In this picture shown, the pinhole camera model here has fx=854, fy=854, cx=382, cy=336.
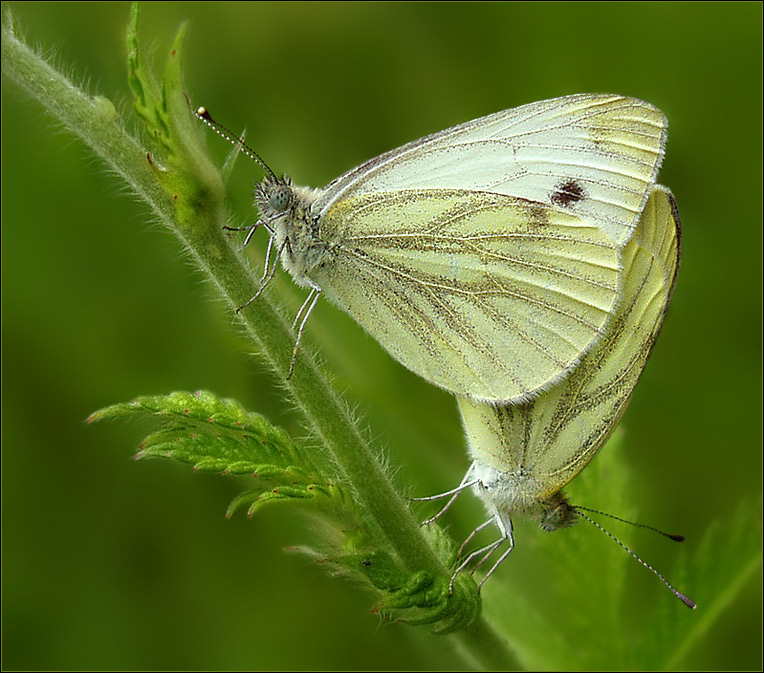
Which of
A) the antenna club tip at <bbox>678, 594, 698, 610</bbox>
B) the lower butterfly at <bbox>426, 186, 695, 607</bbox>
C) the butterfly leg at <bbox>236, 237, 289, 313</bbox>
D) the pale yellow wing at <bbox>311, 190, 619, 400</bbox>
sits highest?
the butterfly leg at <bbox>236, 237, 289, 313</bbox>

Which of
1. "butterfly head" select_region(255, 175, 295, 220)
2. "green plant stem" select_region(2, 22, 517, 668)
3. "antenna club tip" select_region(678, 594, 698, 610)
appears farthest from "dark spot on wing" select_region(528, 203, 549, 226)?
"antenna club tip" select_region(678, 594, 698, 610)

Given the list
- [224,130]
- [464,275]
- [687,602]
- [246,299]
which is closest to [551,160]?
[464,275]

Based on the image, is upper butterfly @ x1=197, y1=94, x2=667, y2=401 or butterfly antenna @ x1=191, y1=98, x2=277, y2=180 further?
upper butterfly @ x1=197, y1=94, x2=667, y2=401

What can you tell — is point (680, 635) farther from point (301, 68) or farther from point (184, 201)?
point (301, 68)

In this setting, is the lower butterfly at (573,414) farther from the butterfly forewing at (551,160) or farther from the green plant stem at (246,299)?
the green plant stem at (246,299)

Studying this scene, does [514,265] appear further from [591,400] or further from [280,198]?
[280,198]

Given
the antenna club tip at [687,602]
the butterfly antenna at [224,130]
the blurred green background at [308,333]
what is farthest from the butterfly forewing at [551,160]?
the antenna club tip at [687,602]

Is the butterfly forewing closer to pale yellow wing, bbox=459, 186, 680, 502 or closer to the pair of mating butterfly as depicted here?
the pair of mating butterfly
